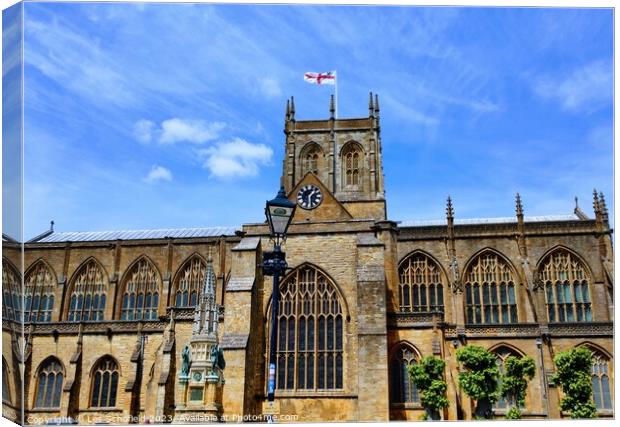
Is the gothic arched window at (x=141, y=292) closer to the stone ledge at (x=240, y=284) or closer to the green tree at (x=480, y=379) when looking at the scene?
the stone ledge at (x=240, y=284)

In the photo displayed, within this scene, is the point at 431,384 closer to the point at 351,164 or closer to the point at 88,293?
the point at 351,164

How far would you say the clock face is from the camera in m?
34.5

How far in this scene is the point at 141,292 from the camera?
4147 cm

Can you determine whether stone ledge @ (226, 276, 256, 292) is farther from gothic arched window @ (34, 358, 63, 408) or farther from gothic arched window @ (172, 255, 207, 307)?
gothic arched window @ (34, 358, 63, 408)

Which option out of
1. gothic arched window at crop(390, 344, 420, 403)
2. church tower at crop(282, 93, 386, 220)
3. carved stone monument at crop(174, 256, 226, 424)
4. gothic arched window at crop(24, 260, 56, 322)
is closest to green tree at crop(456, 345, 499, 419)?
gothic arched window at crop(390, 344, 420, 403)

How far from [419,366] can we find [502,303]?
11.7 metres

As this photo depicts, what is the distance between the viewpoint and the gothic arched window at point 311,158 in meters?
45.4

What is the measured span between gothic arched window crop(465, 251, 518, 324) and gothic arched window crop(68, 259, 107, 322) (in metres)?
24.8

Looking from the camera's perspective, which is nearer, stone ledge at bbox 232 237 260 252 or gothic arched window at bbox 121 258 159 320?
stone ledge at bbox 232 237 260 252

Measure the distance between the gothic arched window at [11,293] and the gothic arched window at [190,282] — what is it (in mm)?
21698

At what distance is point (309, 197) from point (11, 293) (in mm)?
18777

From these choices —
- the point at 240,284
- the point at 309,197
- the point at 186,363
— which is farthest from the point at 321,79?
the point at 186,363

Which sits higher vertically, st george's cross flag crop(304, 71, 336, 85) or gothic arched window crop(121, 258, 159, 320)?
st george's cross flag crop(304, 71, 336, 85)

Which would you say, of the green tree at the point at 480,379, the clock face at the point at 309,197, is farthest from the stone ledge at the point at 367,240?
the green tree at the point at 480,379
